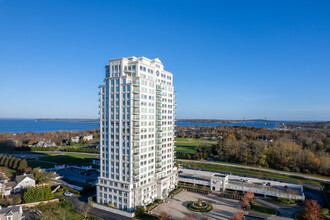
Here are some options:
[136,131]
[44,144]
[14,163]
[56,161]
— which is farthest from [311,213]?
[44,144]

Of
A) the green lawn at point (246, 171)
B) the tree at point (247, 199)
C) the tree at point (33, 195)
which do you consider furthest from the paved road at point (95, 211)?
the green lawn at point (246, 171)

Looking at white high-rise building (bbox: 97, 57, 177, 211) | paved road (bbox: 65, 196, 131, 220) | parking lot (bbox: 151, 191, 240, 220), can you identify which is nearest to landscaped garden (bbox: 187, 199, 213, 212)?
parking lot (bbox: 151, 191, 240, 220)

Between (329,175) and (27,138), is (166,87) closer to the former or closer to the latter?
(329,175)

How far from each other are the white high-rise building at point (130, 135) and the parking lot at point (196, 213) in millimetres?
3367

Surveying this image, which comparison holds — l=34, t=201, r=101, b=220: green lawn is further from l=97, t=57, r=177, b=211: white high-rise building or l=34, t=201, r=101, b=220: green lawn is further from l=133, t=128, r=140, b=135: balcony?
l=133, t=128, r=140, b=135: balcony

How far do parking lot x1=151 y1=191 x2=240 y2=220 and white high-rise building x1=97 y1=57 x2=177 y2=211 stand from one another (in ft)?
11.0

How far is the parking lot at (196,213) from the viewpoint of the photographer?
37.9 meters

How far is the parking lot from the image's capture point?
124ft

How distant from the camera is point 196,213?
127 ft

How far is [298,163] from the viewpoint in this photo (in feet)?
228

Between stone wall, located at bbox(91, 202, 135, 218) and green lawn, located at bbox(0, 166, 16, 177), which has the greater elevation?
green lawn, located at bbox(0, 166, 16, 177)

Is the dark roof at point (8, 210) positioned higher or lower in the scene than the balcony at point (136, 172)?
lower

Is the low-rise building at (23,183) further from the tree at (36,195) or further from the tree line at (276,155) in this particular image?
the tree line at (276,155)

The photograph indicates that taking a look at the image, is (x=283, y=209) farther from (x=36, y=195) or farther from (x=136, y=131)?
(x=36, y=195)
